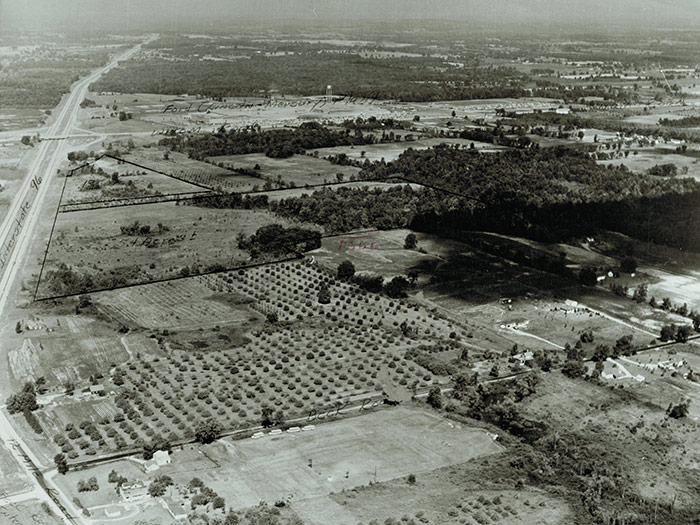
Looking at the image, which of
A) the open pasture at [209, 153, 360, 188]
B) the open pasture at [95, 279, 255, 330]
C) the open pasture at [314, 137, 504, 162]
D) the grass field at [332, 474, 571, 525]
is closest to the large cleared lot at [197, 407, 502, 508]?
the grass field at [332, 474, 571, 525]

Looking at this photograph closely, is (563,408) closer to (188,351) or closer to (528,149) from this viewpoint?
(188,351)

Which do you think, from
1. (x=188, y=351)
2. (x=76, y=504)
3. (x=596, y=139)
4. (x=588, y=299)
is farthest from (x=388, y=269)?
(x=596, y=139)

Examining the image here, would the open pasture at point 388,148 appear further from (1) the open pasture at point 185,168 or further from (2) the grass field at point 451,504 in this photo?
(2) the grass field at point 451,504

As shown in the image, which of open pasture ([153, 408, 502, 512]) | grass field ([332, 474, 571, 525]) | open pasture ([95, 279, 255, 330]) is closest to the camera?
grass field ([332, 474, 571, 525])

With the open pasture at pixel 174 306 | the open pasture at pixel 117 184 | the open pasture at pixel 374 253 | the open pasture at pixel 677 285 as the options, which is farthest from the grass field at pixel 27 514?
the open pasture at pixel 117 184

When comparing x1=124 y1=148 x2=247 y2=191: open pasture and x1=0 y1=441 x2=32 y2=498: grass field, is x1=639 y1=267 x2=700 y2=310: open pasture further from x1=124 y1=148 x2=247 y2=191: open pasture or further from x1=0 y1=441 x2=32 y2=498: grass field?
x1=124 y1=148 x2=247 y2=191: open pasture
